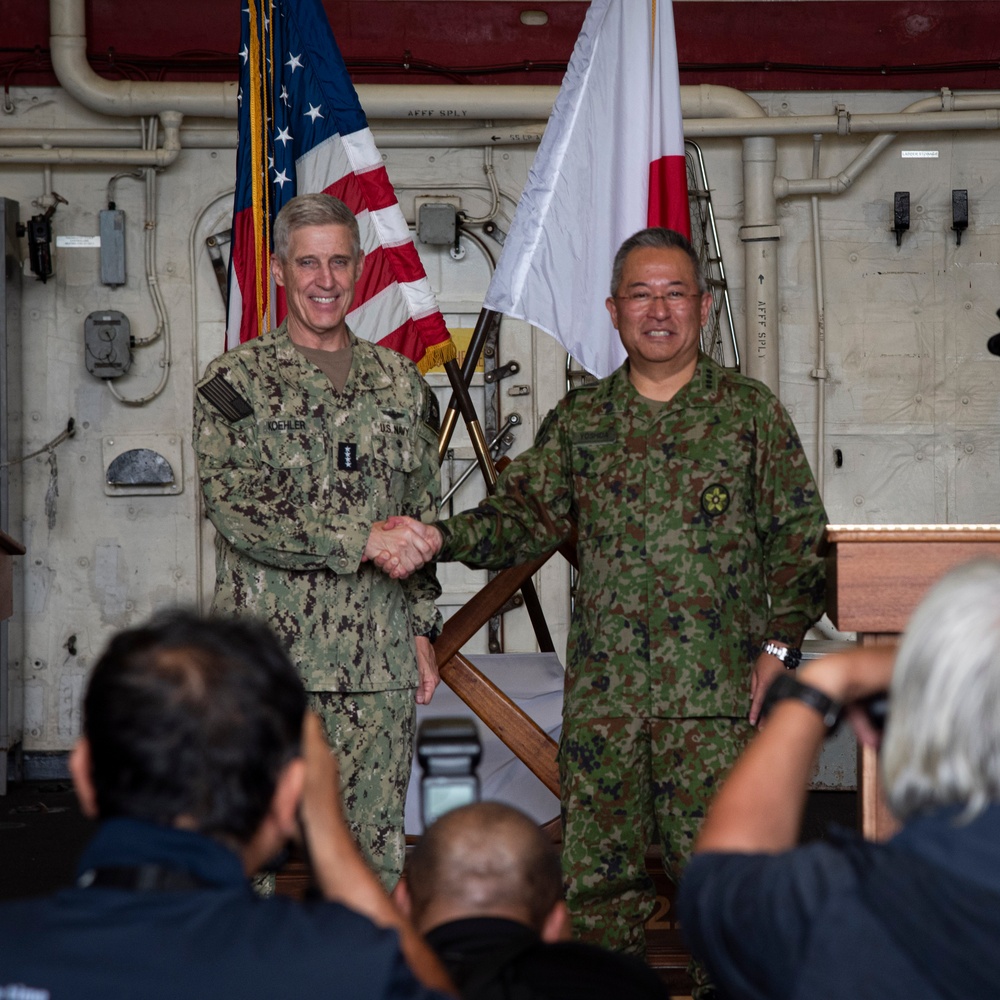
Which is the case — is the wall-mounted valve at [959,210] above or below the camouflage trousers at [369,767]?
above

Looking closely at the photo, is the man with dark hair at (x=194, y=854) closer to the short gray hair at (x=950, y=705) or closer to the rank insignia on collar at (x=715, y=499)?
the short gray hair at (x=950, y=705)

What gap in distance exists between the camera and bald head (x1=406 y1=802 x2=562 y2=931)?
1.28m

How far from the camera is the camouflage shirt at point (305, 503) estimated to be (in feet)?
8.50

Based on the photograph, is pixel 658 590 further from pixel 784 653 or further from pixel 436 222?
pixel 436 222

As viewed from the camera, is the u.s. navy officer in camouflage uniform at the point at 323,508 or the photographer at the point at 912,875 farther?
the u.s. navy officer in camouflage uniform at the point at 323,508

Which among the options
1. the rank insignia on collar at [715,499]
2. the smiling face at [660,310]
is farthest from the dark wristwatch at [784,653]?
the smiling face at [660,310]

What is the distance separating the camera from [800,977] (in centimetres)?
99

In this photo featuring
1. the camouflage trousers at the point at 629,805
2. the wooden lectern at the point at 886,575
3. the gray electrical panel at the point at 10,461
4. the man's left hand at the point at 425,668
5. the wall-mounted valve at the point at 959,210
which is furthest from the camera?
the wall-mounted valve at the point at 959,210

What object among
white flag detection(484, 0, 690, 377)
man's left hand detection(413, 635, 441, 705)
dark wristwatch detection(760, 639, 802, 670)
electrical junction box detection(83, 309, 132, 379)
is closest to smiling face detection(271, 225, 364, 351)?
man's left hand detection(413, 635, 441, 705)

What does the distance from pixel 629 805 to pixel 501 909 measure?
130cm

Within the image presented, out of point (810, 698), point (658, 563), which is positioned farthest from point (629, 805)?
point (810, 698)

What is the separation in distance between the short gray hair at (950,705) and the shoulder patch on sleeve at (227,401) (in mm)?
1872

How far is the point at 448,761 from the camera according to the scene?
1263 millimetres

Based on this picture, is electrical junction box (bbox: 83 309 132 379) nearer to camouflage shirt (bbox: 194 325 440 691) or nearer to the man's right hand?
camouflage shirt (bbox: 194 325 440 691)
